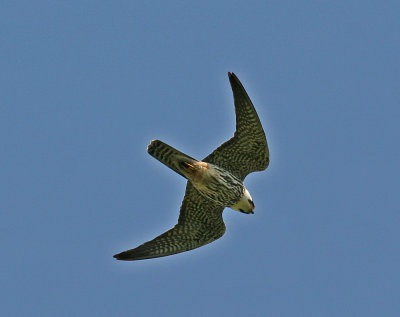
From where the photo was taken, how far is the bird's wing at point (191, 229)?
17.3m

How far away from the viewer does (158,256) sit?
17266 millimetres

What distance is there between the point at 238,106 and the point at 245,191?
207cm

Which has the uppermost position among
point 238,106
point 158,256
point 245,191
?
point 238,106

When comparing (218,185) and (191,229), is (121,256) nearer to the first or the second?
(191,229)

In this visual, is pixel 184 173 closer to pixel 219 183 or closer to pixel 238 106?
pixel 219 183

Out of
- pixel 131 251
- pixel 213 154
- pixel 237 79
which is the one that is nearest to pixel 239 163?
pixel 213 154

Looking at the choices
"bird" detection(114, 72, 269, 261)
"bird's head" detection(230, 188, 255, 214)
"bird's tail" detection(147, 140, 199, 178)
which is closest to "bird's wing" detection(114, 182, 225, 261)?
"bird" detection(114, 72, 269, 261)

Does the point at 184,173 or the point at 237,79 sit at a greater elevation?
the point at 237,79

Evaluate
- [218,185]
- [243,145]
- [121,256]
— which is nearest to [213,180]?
[218,185]

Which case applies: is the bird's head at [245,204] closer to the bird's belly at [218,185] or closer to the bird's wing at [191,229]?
the bird's belly at [218,185]

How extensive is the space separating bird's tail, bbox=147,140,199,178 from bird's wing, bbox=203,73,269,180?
527 mm

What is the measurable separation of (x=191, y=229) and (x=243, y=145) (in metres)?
2.56

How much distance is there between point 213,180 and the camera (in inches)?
652

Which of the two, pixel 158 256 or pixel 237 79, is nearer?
pixel 237 79
